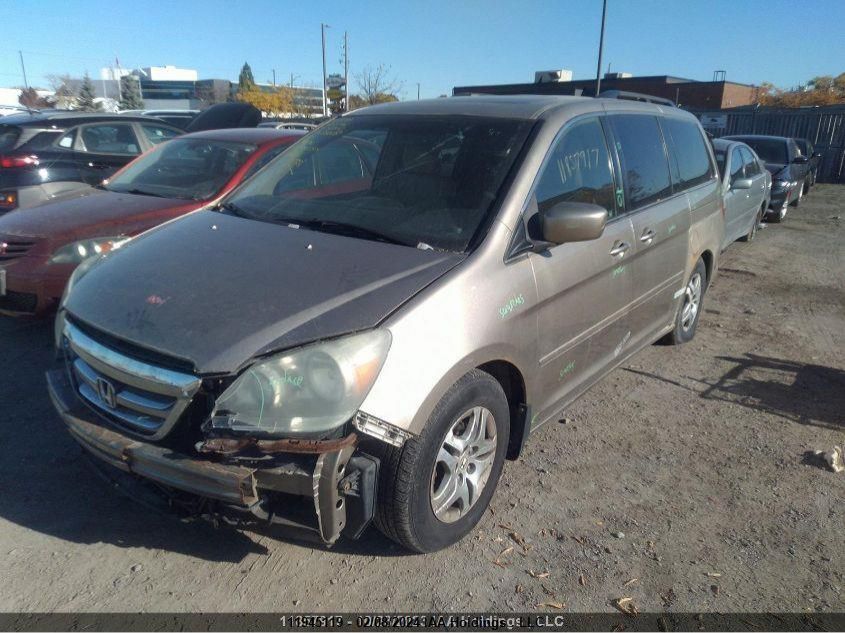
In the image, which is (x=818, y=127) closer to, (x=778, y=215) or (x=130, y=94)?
(x=778, y=215)

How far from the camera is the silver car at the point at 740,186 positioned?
26.3ft

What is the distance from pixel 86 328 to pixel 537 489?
2277 mm

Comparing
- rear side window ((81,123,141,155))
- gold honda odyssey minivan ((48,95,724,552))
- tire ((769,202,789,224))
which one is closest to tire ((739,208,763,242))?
tire ((769,202,789,224))

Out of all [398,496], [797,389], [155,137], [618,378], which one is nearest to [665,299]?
[618,378]

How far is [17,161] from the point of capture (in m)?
7.07

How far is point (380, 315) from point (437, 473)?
776 mm

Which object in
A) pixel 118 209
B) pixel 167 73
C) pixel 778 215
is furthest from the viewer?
pixel 167 73

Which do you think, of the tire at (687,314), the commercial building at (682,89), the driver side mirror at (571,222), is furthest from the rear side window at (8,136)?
the commercial building at (682,89)

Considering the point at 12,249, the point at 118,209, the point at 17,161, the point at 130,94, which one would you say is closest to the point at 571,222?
the point at 118,209

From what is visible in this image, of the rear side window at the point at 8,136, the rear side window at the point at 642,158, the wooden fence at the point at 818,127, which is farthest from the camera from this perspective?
the wooden fence at the point at 818,127

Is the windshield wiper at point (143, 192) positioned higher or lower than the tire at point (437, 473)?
higher

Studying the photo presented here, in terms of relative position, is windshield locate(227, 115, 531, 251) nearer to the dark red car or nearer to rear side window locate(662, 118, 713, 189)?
the dark red car

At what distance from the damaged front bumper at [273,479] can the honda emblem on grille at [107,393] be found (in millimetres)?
135

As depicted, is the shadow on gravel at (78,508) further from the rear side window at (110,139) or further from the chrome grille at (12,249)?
the rear side window at (110,139)
